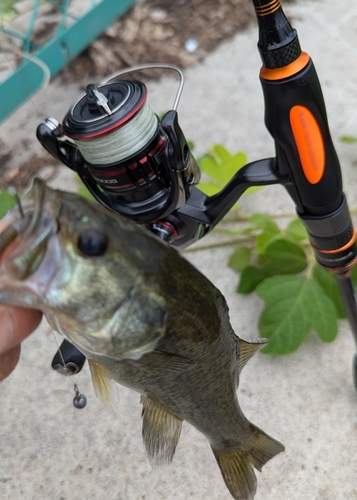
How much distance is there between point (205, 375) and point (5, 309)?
36cm

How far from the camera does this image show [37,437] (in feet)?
5.54

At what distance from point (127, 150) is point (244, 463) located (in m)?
0.72

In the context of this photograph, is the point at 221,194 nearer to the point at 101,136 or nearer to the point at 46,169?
the point at 101,136

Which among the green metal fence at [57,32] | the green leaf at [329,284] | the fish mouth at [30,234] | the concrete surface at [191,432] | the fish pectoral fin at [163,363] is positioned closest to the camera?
the fish mouth at [30,234]

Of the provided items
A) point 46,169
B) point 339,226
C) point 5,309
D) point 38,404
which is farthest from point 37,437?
point 46,169

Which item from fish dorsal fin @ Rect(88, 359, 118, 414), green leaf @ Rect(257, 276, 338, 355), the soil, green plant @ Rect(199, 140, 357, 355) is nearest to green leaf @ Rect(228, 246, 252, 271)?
green plant @ Rect(199, 140, 357, 355)

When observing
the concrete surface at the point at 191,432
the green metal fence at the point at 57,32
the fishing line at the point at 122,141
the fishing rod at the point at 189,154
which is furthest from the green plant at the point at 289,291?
the green metal fence at the point at 57,32

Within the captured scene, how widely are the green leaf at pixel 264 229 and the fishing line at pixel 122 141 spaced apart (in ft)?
2.82

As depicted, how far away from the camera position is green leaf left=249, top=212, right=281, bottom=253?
1894 mm

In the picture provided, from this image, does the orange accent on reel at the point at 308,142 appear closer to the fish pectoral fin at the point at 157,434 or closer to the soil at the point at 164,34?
the fish pectoral fin at the point at 157,434

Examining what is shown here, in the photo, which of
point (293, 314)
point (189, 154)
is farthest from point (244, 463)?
point (189, 154)

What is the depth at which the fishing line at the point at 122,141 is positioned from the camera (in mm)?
1039

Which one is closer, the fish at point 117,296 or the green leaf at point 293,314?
the fish at point 117,296

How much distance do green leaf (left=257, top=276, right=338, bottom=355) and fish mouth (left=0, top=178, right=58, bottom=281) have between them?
1063mm
